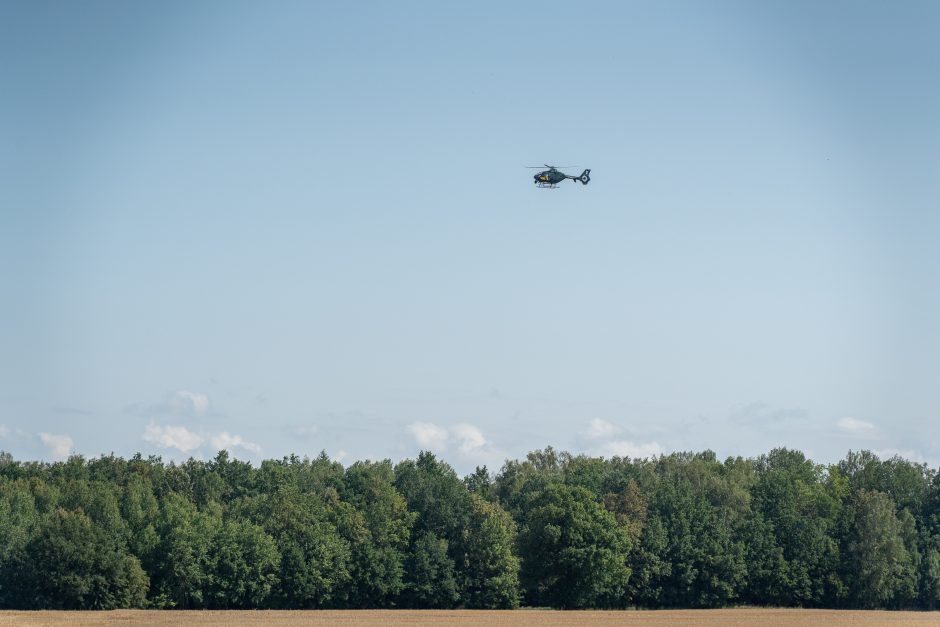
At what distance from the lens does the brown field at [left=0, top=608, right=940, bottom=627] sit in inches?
3506

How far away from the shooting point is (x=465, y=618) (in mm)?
95500

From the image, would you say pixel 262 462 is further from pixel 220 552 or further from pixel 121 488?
pixel 220 552

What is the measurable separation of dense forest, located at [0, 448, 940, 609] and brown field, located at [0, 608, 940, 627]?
5.90m

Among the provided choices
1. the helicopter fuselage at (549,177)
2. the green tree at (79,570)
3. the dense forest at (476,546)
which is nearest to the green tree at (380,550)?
the dense forest at (476,546)

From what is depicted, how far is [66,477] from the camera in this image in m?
148

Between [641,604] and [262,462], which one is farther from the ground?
[262,462]

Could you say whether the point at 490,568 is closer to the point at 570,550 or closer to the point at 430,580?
the point at 430,580

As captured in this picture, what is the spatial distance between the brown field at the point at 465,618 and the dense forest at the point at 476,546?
19.4 ft

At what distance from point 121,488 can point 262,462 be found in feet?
81.3

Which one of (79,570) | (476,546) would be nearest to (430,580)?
(476,546)

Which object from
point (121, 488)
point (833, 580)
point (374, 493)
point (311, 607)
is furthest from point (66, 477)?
point (833, 580)

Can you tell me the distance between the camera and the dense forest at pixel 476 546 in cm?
10619

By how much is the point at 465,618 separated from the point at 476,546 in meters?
20.5

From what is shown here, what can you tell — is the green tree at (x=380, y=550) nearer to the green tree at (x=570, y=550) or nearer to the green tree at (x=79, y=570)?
the green tree at (x=570, y=550)
